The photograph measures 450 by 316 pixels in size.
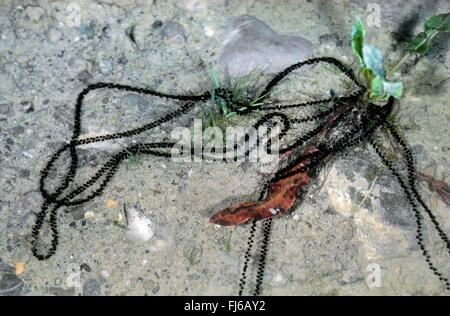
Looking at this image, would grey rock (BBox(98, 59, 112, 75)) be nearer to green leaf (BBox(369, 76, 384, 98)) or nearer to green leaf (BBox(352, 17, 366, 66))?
green leaf (BBox(352, 17, 366, 66))

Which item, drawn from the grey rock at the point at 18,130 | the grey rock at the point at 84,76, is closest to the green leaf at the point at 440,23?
the grey rock at the point at 84,76

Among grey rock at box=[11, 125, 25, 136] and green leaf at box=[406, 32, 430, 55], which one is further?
grey rock at box=[11, 125, 25, 136]

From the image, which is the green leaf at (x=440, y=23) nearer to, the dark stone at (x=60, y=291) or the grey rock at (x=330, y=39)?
the grey rock at (x=330, y=39)

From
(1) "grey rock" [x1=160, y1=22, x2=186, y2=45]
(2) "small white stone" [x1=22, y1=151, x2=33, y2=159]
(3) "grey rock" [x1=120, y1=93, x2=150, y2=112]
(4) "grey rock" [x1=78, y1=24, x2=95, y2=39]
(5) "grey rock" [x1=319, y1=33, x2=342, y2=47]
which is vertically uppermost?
(5) "grey rock" [x1=319, y1=33, x2=342, y2=47]

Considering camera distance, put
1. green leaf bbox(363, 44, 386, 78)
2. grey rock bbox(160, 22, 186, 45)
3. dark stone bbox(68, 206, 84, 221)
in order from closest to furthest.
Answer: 1. green leaf bbox(363, 44, 386, 78)
2. dark stone bbox(68, 206, 84, 221)
3. grey rock bbox(160, 22, 186, 45)

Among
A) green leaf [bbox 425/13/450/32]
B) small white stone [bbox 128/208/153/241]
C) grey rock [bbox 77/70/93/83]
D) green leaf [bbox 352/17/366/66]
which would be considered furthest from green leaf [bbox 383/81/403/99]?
grey rock [bbox 77/70/93/83]

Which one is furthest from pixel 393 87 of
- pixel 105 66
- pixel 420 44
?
pixel 105 66
